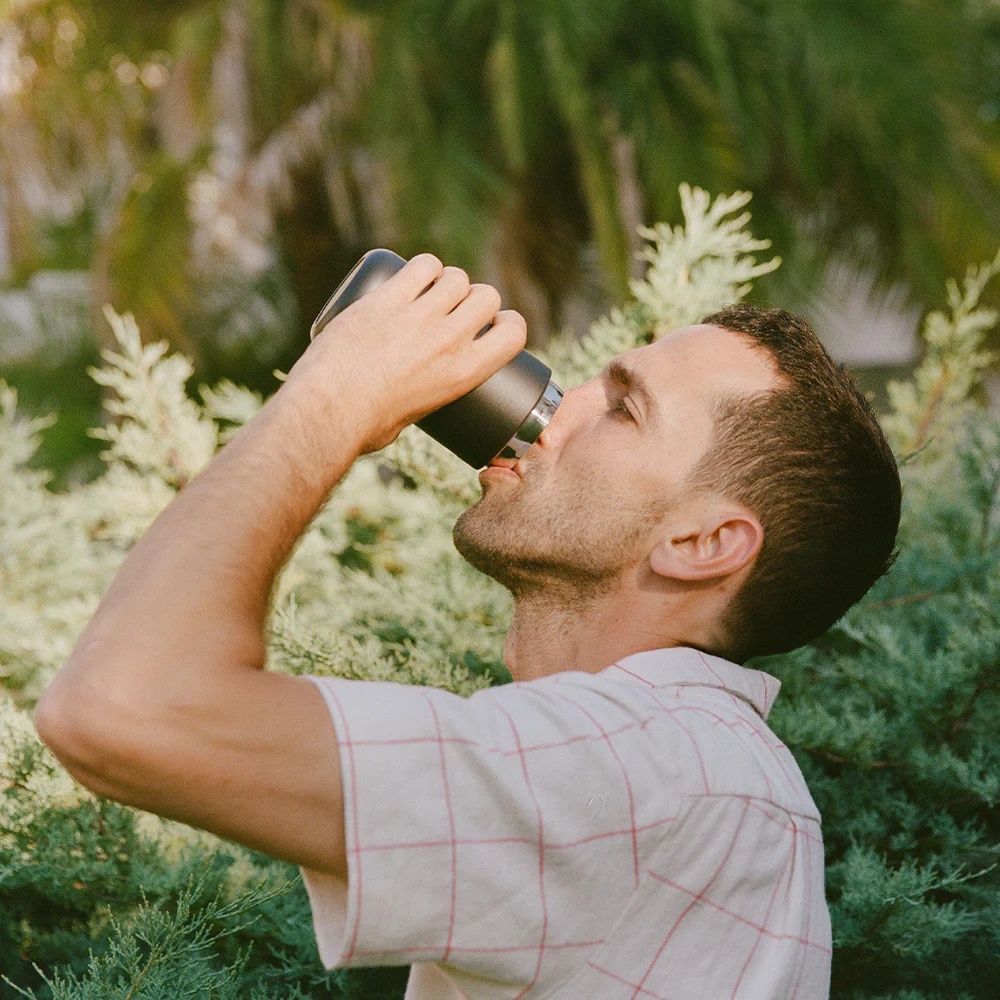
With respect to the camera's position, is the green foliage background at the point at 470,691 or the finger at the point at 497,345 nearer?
the finger at the point at 497,345

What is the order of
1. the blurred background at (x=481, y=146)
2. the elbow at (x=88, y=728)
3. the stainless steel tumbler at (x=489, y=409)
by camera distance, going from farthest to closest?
the blurred background at (x=481, y=146)
the stainless steel tumbler at (x=489, y=409)
the elbow at (x=88, y=728)

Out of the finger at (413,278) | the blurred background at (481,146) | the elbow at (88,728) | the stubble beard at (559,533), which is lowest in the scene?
the blurred background at (481,146)

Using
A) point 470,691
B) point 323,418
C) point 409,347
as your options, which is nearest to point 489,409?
point 409,347

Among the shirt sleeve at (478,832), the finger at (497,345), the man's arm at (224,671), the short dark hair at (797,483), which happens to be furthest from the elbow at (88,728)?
the short dark hair at (797,483)

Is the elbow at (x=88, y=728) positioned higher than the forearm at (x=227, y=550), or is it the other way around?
the forearm at (x=227, y=550)

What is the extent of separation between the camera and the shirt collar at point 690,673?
1.43 meters

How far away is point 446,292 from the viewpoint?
141cm

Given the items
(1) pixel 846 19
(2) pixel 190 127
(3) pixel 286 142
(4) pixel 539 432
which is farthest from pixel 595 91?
(4) pixel 539 432

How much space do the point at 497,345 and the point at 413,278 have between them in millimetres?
157

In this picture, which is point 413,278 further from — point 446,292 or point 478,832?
point 478,832

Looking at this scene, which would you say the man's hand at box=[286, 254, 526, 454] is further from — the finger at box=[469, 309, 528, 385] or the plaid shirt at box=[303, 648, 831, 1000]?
the plaid shirt at box=[303, 648, 831, 1000]

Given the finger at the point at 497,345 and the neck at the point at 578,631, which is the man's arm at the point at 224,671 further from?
the neck at the point at 578,631

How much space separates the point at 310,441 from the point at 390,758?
40cm

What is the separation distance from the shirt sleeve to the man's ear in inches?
19.5
